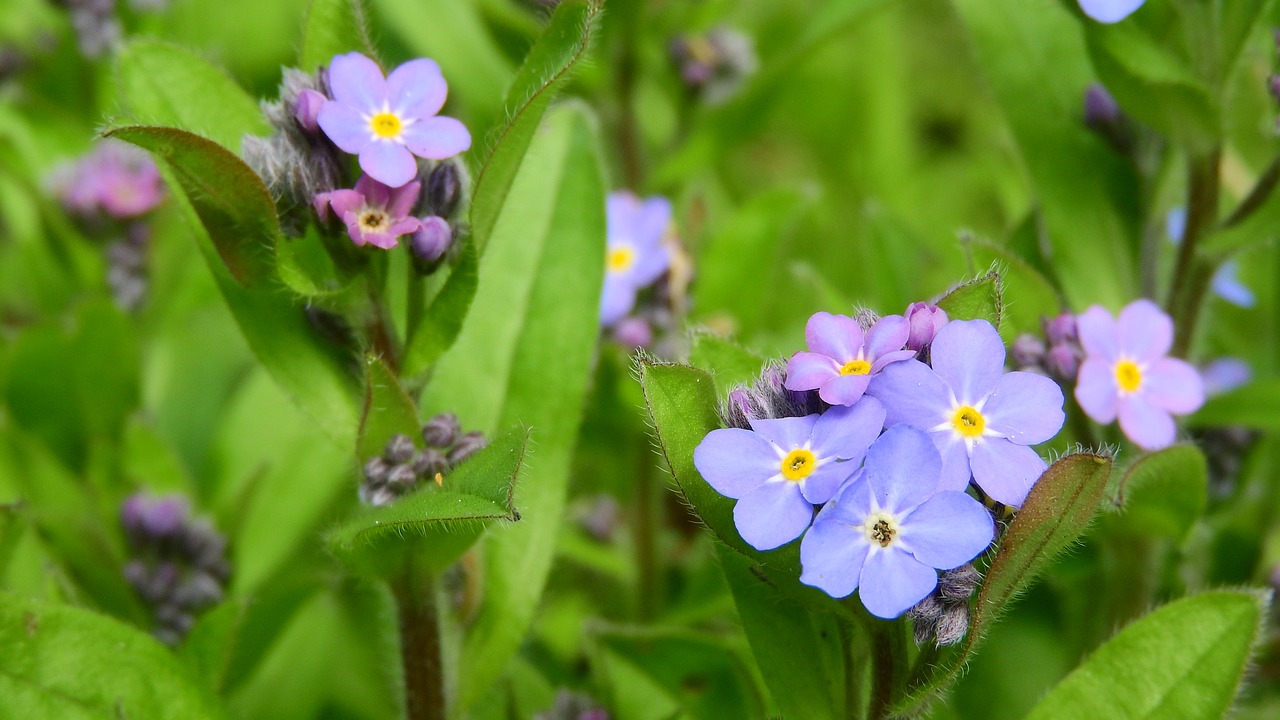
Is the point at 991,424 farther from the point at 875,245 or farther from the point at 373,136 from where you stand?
the point at 875,245

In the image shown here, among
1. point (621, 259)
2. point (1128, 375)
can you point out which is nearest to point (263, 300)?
point (621, 259)

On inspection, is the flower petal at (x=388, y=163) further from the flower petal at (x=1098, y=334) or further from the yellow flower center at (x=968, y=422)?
the flower petal at (x=1098, y=334)

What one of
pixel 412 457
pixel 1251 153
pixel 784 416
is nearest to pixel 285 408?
pixel 412 457

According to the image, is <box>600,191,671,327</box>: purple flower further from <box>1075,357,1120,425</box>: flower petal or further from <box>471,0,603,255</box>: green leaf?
Answer: <box>1075,357,1120,425</box>: flower petal

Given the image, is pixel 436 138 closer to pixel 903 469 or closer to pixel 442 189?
pixel 442 189

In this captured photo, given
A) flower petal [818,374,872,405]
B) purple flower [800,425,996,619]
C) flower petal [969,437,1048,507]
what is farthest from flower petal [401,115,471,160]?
flower petal [969,437,1048,507]

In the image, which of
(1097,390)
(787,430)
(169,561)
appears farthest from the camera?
(169,561)

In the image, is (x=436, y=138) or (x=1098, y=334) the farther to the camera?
(x=1098, y=334)
